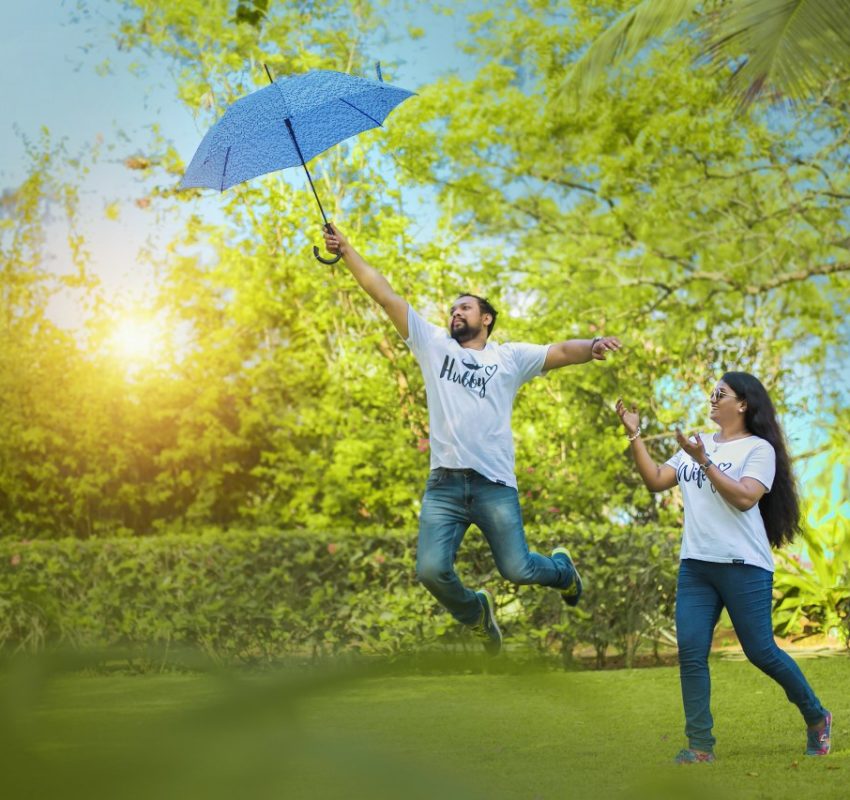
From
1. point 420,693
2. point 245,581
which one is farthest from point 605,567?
point 420,693

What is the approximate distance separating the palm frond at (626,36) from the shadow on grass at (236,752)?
39.7ft

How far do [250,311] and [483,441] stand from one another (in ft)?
26.5

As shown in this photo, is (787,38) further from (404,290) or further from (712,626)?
(712,626)

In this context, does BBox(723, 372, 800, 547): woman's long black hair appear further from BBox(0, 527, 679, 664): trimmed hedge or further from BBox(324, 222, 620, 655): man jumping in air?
BBox(0, 527, 679, 664): trimmed hedge

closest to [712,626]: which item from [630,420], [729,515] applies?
[729,515]

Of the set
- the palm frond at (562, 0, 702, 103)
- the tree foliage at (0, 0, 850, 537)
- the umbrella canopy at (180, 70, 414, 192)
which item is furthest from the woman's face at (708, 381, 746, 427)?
the palm frond at (562, 0, 702, 103)

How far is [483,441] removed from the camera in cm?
521

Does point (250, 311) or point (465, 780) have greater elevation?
point (250, 311)

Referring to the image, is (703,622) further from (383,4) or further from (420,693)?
(383,4)

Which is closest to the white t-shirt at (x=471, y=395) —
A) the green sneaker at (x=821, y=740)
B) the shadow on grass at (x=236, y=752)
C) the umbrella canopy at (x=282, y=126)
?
the umbrella canopy at (x=282, y=126)

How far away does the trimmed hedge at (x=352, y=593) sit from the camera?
27.7 feet

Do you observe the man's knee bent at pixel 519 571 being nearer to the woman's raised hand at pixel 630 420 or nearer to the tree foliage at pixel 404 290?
the woman's raised hand at pixel 630 420

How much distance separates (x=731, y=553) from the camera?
472cm

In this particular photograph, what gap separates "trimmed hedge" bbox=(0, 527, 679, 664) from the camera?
8453 millimetres
